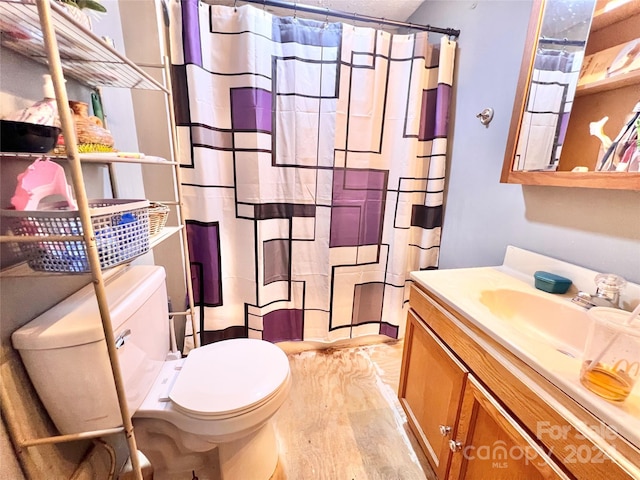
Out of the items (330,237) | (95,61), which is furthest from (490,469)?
(95,61)

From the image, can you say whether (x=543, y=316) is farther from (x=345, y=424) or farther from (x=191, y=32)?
(x=191, y=32)

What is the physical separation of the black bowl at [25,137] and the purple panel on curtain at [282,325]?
1.29 meters

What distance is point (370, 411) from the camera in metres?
1.38

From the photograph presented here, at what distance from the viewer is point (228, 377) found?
3.19 feet

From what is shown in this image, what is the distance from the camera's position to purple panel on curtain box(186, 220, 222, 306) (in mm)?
1428

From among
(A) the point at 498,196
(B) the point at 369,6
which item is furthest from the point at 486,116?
(B) the point at 369,6

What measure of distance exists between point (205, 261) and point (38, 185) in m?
0.89

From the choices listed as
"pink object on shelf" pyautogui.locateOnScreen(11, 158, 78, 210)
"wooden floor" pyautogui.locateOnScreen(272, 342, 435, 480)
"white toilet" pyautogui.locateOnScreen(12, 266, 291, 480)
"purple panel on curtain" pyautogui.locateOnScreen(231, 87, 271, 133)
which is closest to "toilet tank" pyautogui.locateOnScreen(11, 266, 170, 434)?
"white toilet" pyautogui.locateOnScreen(12, 266, 291, 480)

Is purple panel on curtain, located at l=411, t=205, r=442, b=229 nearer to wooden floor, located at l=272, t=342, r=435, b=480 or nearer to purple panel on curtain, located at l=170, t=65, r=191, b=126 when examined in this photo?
wooden floor, located at l=272, t=342, r=435, b=480

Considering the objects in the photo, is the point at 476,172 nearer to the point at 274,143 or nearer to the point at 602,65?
the point at 602,65

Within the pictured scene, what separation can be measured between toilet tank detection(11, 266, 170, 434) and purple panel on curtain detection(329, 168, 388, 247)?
1031 millimetres

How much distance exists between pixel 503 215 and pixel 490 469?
96 centimetres

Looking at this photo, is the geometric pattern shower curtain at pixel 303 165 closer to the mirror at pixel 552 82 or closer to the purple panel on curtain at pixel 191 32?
the purple panel on curtain at pixel 191 32

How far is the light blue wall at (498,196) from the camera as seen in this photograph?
854 millimetres
